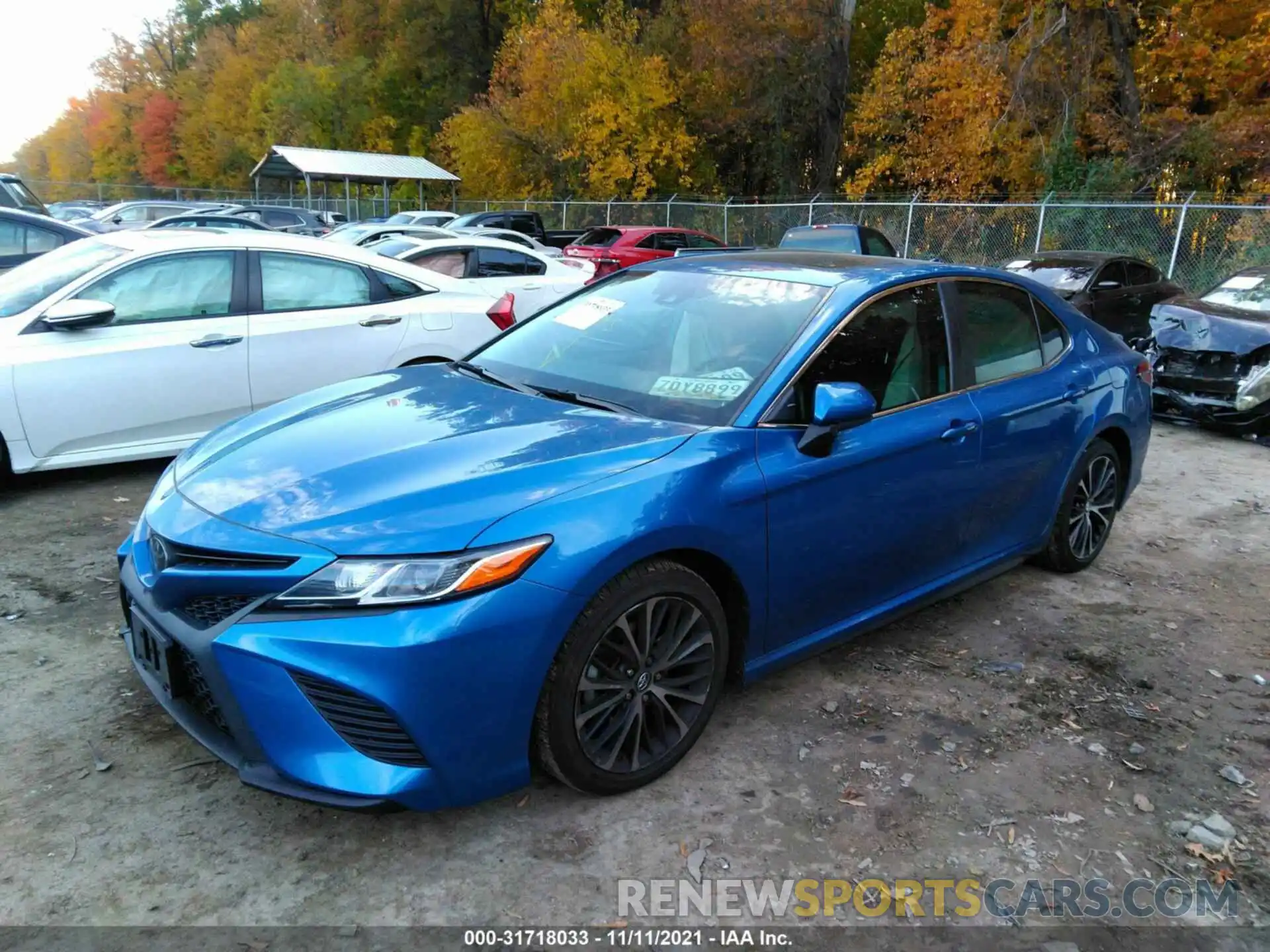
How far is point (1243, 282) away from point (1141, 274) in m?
2.84

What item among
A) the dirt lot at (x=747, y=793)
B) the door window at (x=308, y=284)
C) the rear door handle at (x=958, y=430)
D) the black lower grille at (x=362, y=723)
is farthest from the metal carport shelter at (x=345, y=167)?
the black lower grille at (x=362, y=723)

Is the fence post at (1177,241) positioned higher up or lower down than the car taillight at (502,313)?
higher up

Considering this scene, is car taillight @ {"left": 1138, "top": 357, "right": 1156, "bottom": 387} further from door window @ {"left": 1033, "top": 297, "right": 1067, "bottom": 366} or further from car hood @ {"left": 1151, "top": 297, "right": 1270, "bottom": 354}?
car hood @ {"left": 1151, "top": 297, "right": 1270, "bottom": 354}

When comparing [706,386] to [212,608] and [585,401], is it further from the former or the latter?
[212,608]

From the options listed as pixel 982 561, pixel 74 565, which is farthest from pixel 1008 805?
pixel 74 565

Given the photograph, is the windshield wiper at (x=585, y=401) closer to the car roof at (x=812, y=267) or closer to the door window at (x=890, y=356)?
the door window at (x=890, y=356)

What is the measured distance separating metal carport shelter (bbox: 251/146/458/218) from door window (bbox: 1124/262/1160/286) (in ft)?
86.1

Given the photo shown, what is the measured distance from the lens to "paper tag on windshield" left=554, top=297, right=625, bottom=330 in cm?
398

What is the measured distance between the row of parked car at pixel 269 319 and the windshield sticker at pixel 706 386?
1.17 meters

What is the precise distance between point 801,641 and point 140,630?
217 cm

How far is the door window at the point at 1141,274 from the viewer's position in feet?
38.8

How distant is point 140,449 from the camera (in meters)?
5.61

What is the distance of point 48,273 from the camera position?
574 centimetres

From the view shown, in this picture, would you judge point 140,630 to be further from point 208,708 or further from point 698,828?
point 698,828
